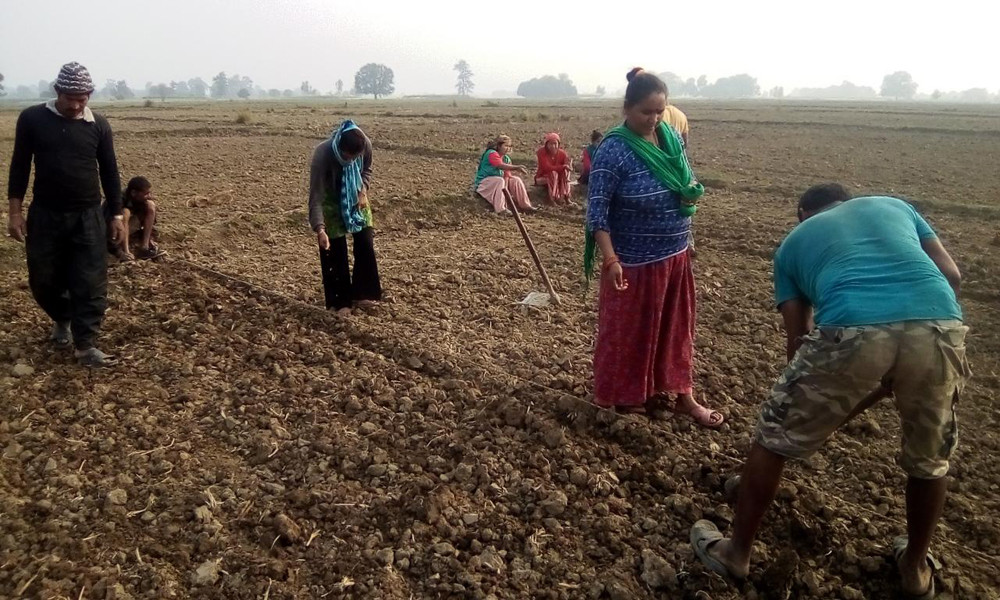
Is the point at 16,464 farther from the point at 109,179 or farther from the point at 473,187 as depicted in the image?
the point at 473,187

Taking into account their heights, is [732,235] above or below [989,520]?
above

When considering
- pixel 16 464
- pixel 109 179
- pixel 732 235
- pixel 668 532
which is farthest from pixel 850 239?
pixel 732 235

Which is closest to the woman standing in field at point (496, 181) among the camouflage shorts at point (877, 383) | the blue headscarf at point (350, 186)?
the blue headscarf at point (350, 186)

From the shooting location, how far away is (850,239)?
6.98 ft


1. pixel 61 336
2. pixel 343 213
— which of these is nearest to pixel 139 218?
pixel 61 336

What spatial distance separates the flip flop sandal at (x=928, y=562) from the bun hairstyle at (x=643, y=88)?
205cm

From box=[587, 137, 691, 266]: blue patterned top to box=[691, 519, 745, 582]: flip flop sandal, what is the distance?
1.21 metres

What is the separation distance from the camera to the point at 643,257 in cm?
319

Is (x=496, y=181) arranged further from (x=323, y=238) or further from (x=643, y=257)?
(x=643, y=257)

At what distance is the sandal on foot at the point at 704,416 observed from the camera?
11.4 ft

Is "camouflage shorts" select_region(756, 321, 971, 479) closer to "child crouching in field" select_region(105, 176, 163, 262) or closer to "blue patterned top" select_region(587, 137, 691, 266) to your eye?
"blue patterned top" select_region(587, 137, 691, 266)

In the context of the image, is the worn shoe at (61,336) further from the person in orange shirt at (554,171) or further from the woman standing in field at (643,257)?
the person in orange shirt at (554,171)

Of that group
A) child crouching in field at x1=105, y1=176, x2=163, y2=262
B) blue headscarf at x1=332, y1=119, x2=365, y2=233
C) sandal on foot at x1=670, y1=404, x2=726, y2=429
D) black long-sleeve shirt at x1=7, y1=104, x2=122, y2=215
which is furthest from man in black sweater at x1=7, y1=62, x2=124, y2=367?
sandal on foot at x1=670, y1=404, x2=726, y2=429

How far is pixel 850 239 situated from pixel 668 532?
1375mm
